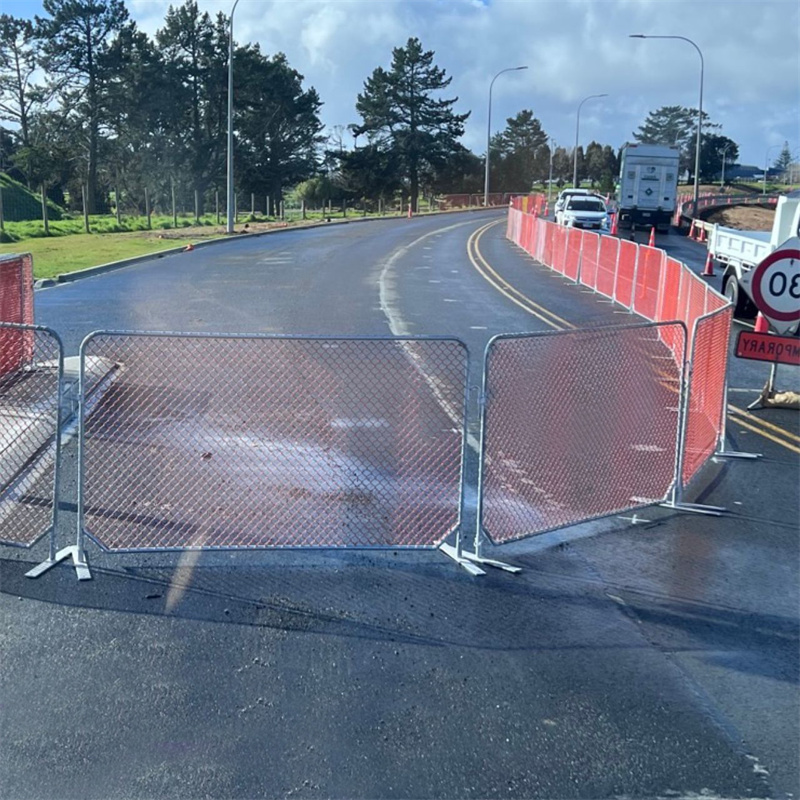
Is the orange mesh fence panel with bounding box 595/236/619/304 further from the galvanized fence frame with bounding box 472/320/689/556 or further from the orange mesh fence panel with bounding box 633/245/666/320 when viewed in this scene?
the galvanized fence frame with bounding box 472/320/689/556

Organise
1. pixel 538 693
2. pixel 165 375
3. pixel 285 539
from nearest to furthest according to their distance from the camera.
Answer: pixel 538 693 → pixel 285 539 → pixel 165 375

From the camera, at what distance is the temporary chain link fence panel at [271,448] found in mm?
7199

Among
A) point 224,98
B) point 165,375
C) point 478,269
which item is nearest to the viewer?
point 165,375

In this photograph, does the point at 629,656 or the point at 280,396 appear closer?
the point at 629,656

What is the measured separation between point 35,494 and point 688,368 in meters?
5.30

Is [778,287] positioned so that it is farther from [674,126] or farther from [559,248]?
[674,126]

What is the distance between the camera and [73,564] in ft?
21.3

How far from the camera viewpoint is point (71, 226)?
1976 inches

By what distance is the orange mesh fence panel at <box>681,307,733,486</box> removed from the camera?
9703mm

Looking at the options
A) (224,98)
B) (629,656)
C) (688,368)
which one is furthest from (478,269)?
(224,98)

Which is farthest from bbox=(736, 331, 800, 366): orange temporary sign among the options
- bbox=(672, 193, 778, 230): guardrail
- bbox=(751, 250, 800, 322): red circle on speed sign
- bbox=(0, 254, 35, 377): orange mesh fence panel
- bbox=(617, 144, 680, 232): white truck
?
bbox=(672, 193, 778, 230): guardrail

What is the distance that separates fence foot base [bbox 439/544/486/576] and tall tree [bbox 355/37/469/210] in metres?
90.6

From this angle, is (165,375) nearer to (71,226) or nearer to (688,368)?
(688,368)

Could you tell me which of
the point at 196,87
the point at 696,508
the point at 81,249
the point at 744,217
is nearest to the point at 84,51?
the point at 196,87
